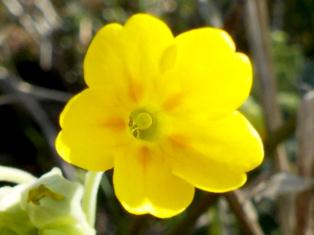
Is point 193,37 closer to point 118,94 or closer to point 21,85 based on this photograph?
point 118,94

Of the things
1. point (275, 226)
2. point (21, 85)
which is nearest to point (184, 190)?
point (275, 226)

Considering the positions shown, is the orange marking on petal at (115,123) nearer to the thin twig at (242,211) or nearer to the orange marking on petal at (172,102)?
the orange marking on petal at (172,102)

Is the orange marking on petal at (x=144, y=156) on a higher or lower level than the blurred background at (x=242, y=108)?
higher

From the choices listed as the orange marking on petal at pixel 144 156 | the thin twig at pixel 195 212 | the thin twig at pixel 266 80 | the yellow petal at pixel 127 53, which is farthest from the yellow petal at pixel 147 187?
the thin twig at pixel 266 80

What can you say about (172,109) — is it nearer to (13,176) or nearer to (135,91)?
(135,91)

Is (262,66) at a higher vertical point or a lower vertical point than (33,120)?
higher

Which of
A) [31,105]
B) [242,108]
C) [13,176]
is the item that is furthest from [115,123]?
[31,105]

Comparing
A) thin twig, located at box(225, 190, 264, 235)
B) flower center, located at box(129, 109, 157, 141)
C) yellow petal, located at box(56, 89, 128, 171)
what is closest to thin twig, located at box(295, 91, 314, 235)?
thin twig, located at box(225, 190, 264, 235)
